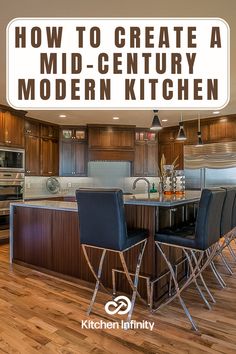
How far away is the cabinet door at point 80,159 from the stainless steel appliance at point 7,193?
1.51 metres

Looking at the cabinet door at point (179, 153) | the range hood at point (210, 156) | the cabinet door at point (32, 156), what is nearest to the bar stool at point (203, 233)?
the range hood at point (210, 156)

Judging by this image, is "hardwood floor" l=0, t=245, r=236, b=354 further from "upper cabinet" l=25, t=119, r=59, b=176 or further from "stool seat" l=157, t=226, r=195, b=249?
"upper cabinet" l=25, t=119, r=59, b=176

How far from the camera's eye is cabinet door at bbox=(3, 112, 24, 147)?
4449mm

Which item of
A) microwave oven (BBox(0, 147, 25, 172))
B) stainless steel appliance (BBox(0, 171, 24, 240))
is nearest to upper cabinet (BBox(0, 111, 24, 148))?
microwave oven (BBox(0, 147, 25, 172))

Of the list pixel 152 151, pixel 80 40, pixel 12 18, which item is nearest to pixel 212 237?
pixel 80 40

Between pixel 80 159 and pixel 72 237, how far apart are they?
11.0 ft

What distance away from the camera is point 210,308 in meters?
2.14

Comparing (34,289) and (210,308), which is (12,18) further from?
(210,308)

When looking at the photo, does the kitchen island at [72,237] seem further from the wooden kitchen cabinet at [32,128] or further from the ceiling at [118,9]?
the wooden kitchen cabinet at [32,128]

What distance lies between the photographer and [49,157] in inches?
221

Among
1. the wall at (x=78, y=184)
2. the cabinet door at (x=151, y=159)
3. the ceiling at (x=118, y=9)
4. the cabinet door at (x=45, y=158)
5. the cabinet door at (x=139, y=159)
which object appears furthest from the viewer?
the cabinet door at (x=151, y=159)

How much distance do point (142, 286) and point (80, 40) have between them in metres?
2.35

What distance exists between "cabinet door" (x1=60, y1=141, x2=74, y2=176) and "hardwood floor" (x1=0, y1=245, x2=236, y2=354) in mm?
3401

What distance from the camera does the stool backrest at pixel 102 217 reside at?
181 cm
